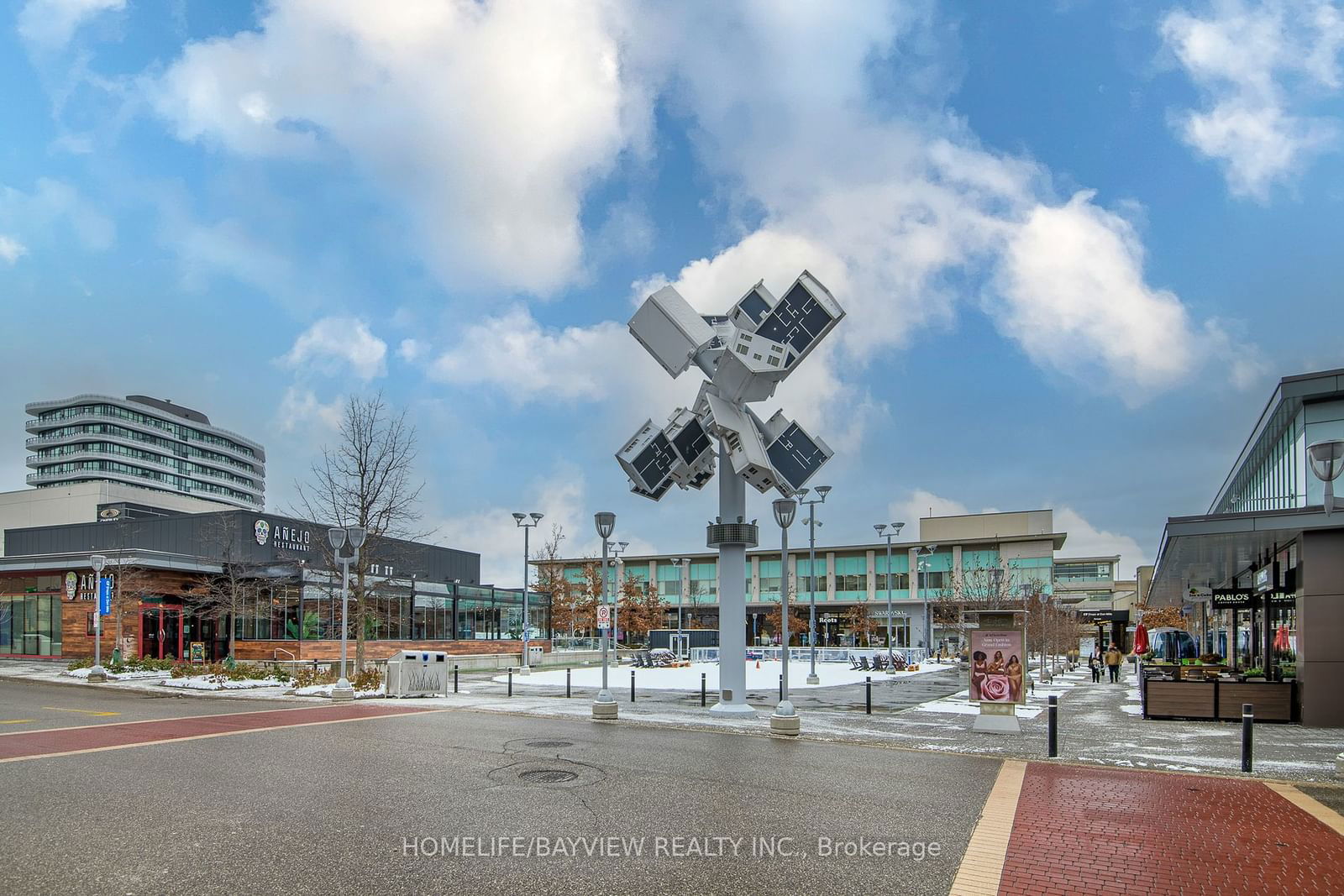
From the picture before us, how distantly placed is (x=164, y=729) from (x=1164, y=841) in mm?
16138

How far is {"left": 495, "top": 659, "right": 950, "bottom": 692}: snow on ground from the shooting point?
3250cm

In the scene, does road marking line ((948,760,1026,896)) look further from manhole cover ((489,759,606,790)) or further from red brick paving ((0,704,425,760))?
red brick paving ((0,704,425,760))

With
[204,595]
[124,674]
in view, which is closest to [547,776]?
[124,674]

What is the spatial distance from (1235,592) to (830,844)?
22389 mm

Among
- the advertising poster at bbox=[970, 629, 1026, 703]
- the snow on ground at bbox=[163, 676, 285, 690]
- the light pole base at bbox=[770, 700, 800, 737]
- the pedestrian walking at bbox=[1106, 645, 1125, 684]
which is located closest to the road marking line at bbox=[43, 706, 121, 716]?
the snow on ground at bbox=[163, 676, 285, 690]

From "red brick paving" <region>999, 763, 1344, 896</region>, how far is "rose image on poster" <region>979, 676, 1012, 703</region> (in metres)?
5.74

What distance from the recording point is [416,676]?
2586 cm

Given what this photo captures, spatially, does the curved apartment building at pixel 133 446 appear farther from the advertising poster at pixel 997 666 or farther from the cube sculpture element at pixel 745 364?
the advertising poster at pixel 997 666

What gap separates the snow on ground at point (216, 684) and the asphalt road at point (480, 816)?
1450 centimetres

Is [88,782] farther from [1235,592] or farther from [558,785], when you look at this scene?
[1235,592]

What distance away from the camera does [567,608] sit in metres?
73.5

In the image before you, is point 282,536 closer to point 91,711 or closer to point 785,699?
point 91,711

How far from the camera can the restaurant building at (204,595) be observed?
43531mm

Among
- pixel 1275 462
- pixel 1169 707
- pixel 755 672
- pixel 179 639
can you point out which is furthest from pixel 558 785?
pixel 179 639
